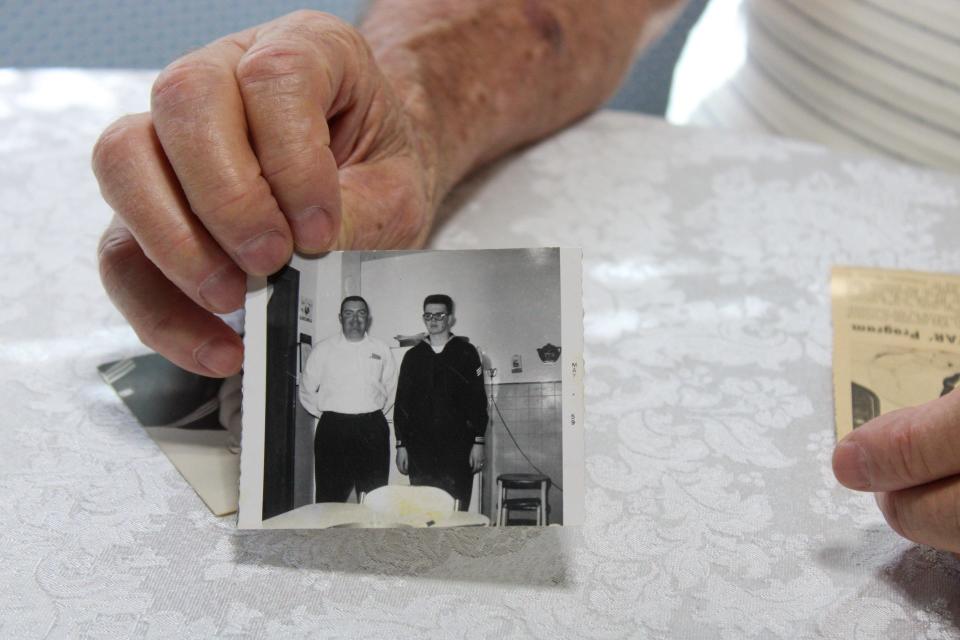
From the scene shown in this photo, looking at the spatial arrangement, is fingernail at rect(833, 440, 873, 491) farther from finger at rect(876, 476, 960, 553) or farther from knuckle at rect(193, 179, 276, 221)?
knuckle at rect(193, 179, 276, 221)

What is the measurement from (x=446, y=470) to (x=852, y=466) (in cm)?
26

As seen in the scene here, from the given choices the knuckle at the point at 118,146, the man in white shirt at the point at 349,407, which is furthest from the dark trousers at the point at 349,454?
the knuckle at the point at 118,146

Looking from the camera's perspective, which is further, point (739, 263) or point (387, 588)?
point (739, 263)

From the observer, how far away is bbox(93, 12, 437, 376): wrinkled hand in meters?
0.57

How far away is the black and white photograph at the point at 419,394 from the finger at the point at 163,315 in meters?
0.06

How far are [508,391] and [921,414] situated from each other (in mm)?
A: 254

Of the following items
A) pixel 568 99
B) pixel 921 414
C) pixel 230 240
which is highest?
pixel 568 99

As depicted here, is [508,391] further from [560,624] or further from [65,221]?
[65,221]

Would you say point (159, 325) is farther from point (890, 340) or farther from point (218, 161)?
point (890, 340)

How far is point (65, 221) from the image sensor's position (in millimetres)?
867

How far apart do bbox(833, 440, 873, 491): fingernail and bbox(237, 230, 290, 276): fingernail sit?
14.9 inches

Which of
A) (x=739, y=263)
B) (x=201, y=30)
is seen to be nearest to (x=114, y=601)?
(x=739, y=263)

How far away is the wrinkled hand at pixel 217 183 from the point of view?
573mm

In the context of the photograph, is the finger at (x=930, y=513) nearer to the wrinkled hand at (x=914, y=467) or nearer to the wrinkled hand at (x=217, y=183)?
the wrinkled hand at (x=914, y=467)
